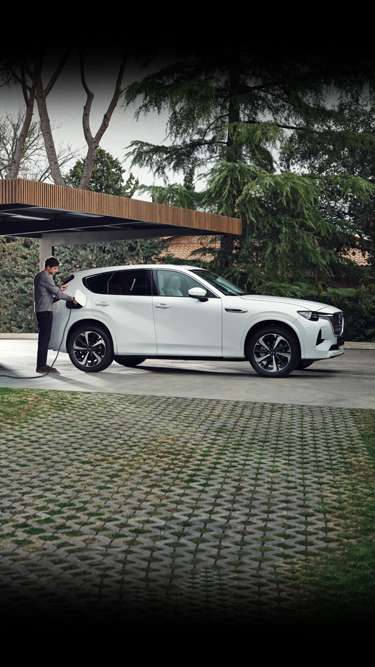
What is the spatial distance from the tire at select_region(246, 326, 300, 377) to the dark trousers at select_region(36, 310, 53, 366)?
3645 mm

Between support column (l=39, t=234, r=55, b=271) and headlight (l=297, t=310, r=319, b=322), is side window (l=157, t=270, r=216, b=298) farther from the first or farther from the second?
support column (l=39, t=234, r=55, b=271)

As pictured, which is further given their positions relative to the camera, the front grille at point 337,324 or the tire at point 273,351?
the front grille at point 337,324

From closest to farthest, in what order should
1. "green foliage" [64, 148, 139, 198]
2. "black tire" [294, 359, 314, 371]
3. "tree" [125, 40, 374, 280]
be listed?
"black tire" [294, 359, 314, 371] < "tree" [125, 40, 374, 280] < "green foliage" [64, 148, 139, 198]

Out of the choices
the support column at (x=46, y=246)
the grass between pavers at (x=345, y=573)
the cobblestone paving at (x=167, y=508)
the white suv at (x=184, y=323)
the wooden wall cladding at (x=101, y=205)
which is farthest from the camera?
the support column at (x=46, y=246)

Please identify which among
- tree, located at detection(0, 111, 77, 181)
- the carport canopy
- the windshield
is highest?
tree, located at detection(0, 111, 77, 181)

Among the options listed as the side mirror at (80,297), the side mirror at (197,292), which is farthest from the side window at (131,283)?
the side mirror at (197,292)

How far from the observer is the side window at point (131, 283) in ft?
42.4

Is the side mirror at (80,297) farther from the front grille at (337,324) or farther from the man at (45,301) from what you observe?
the front grille at (337,324)

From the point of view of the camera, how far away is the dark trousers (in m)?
12.8

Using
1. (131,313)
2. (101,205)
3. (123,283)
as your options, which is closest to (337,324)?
(131,313)

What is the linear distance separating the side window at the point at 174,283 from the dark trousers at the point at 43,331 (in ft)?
6.83

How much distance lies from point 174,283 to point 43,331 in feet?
8.31

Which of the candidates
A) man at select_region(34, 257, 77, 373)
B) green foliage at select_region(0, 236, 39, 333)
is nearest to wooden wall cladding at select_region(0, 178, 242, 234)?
man at select_region(34, 257, 77, 373)

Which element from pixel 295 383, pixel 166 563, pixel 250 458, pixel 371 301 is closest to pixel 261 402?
pixel 295 383
